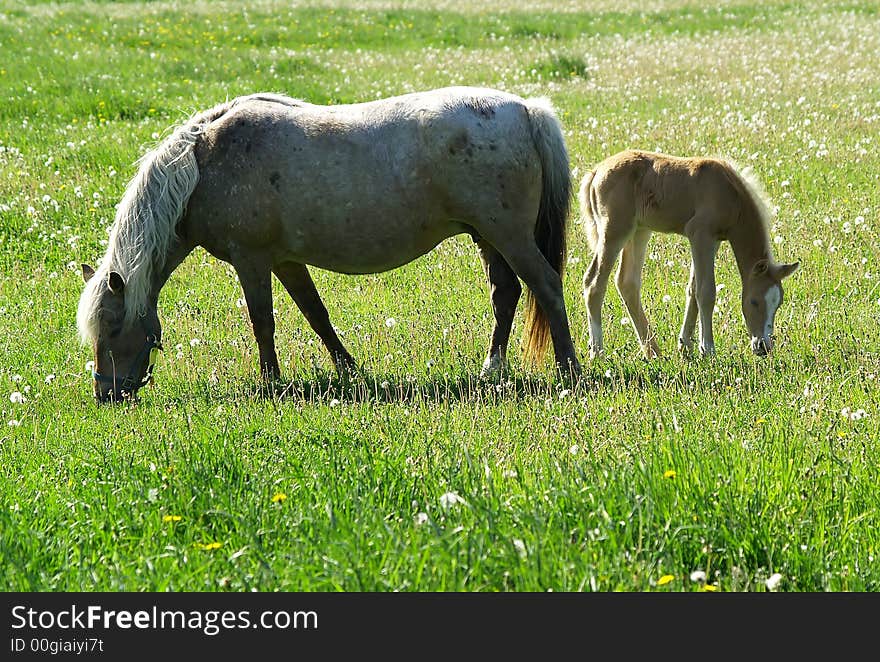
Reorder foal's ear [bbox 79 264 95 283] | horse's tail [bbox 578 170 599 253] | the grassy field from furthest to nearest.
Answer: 1. horse's tail [bbox 578 170 599 253]
2. foal's ear [bbox 79 264 95 283]
3. the grassy field

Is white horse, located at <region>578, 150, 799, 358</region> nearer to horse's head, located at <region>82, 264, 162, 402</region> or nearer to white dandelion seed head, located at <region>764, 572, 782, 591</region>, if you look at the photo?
horse's head, located at <region>82, 264, 162, 402</region>

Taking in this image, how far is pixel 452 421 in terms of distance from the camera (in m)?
6.55

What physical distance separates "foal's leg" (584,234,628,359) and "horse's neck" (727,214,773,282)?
890 mm

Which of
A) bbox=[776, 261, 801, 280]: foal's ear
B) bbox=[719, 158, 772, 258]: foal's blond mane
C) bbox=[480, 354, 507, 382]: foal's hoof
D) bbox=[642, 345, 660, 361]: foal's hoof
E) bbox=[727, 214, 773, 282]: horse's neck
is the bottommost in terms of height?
bbox=[480, 354, 507, 382]: foal's hoof

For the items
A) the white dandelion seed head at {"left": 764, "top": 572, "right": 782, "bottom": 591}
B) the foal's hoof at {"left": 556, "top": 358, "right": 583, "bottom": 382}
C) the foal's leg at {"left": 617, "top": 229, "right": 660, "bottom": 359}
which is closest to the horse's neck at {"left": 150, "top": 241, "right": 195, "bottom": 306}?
the foal's hoof at {"left": 556, "top": 358, "right": 583, "bottom": 382}

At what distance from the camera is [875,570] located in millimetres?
4543

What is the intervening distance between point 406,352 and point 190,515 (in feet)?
13.0

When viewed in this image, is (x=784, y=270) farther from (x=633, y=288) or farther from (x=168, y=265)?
(x=168, y=265)

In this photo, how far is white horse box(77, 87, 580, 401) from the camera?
8.19 metres

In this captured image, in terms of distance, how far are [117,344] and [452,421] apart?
3.05 meters

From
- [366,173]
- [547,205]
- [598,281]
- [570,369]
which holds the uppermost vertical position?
[366,173]

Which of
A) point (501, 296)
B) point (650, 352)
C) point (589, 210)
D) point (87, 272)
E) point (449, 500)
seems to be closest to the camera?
point (449, 500)

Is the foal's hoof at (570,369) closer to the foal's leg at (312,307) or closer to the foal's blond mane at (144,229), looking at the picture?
the foal's leg at (312,307)

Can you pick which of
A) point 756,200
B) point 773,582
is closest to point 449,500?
point 773,582
